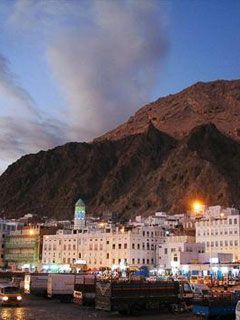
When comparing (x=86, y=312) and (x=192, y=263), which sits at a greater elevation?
(x=192, y=263)

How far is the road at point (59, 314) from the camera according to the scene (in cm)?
5470

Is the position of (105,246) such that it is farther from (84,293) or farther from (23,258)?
(84,293)

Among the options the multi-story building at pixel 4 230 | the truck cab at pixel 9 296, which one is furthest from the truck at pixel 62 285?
the multi-story building at pixel 4 230

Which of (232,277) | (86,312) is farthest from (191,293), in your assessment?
(232,277)

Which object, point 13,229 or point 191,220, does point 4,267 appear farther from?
point 191,220

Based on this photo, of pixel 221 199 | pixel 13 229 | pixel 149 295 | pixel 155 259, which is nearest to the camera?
pixel 149 295

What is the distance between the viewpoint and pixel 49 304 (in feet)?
228

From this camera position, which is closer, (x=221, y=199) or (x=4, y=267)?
(x=4, y=267)

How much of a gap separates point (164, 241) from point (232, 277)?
32.1 metres

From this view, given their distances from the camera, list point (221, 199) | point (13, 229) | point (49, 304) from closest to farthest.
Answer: point (49, 304)
point (13, 229)
point (221, 199)

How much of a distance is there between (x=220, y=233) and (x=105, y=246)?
26740 millimetres

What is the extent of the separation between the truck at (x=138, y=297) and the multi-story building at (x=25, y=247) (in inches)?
3451

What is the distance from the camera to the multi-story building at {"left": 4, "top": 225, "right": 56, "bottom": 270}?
490 ft

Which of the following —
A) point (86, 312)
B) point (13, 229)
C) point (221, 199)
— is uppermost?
point (221, 199)
